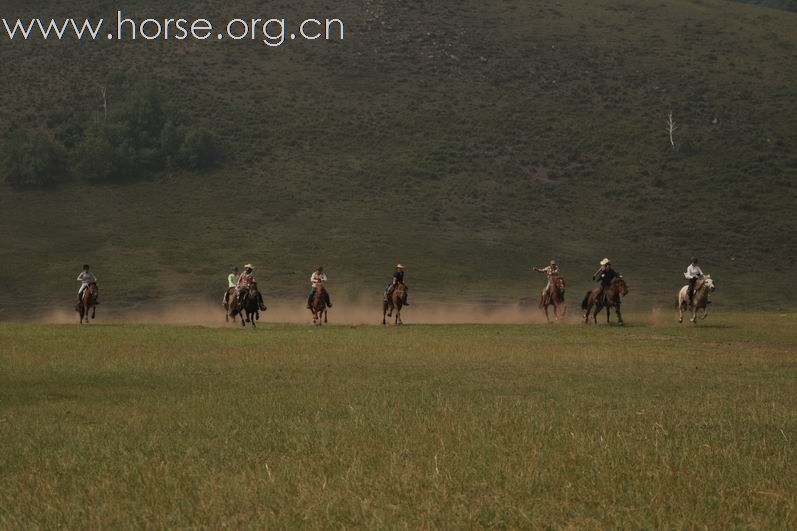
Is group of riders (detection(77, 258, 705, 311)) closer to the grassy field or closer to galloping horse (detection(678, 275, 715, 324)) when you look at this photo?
galloping horse (detection(678, 275, 715, 324))

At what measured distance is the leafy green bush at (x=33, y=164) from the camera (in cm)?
9250

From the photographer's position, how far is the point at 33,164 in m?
92.1

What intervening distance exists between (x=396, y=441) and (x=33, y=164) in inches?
3260

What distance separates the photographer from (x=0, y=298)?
226 feet

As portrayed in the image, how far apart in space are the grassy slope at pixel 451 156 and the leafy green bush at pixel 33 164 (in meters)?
1.70

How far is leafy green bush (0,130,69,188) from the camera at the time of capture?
92500 millimetres

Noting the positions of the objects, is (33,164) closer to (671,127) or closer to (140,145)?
(140,145)

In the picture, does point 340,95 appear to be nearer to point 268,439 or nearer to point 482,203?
point 482,203

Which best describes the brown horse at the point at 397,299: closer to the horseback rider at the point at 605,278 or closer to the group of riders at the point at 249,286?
the group of riders at the point at 249,286

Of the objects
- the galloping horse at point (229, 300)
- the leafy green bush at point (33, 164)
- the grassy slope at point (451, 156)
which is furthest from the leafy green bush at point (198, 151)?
the galloping horse at point (229, 300)

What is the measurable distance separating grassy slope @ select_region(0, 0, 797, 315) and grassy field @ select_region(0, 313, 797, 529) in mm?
44700

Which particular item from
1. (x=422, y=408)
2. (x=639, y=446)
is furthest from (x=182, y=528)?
(x=422, y=408)

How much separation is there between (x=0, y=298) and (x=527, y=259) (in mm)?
30010

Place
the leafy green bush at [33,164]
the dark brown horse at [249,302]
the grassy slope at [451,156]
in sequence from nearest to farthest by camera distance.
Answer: the dark brown horse at [249,302], the grassy slope at [451,156], the leafy green bush at [33,164]
